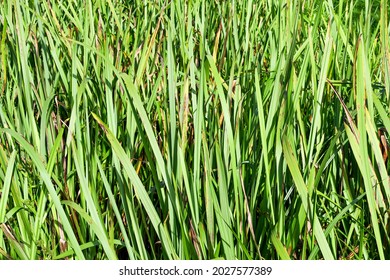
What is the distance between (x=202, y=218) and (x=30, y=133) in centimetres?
37

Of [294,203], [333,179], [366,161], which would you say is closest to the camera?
[366,161]

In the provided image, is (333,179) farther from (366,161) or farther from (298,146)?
(366,161)

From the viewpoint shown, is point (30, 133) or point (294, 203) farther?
point (30, 133)

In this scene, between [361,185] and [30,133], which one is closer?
[361,185]

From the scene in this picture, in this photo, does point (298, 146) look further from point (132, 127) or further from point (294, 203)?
point (132, 127)

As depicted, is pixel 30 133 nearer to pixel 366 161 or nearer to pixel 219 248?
pixel 219 248

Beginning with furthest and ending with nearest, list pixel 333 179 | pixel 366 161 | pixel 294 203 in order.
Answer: pixel 333 179, pixel 294 203, pixel 366 161

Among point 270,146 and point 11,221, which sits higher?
point 270,146

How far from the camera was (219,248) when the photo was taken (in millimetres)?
864
